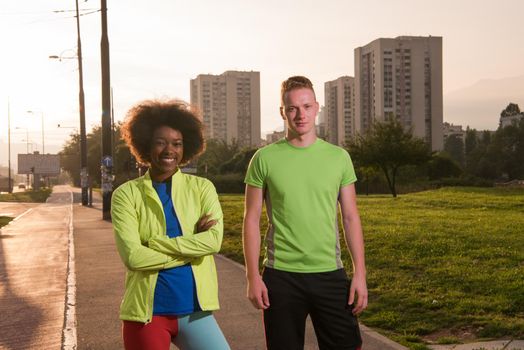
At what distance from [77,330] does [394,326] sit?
3171mm

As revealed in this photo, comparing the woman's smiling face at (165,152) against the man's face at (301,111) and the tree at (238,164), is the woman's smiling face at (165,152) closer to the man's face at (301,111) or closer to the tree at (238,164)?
the man's face at (301,111)

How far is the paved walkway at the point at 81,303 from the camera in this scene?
6.19m

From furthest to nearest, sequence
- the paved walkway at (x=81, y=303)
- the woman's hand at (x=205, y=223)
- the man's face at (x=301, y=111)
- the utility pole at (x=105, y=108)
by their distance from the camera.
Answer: the utility pole at (x=105, y=108) → the paved walkway at (x=81, y=303) → the man's face at (x=301, y=111) → the woman's hand at (x=205, y=223)

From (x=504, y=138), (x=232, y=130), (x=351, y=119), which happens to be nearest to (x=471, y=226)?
(x=504, y=138)

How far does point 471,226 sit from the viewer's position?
48.2ft

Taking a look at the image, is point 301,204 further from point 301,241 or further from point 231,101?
point 231,101

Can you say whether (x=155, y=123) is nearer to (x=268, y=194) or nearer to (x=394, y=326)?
(x=268, y=194)

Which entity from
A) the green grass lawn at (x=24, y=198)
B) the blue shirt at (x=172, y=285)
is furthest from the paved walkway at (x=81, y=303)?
the green grass lawn at (x=24, y=198)

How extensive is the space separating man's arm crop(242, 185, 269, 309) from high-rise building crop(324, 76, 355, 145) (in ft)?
451

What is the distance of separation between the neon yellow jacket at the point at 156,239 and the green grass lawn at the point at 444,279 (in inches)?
126

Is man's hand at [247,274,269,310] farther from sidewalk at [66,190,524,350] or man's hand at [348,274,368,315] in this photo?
sidewalk at [66,190,524,350]

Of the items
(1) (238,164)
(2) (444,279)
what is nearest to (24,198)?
(1) (238,164)

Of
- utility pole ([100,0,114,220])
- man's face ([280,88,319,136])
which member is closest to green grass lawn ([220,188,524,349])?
man's face ([280,88,319,136])

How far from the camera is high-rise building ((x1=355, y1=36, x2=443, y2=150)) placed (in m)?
122
